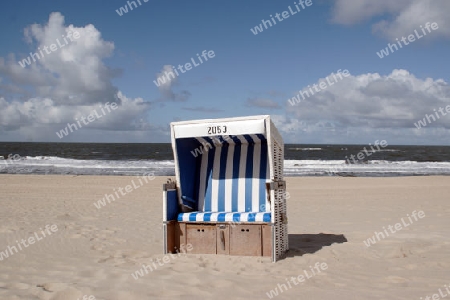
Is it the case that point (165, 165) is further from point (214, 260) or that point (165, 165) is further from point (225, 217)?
point (214, 260)

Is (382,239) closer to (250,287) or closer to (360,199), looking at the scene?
(250,287)

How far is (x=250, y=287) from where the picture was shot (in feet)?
13.8

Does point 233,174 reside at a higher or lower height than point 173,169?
lower

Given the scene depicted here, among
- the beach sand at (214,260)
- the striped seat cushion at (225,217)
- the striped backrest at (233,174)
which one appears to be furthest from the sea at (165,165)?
the striped seat cushion at (225,217)

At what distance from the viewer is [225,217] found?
567cm

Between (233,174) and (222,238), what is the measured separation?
3.67 ft

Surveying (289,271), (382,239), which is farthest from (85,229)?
(382,239)

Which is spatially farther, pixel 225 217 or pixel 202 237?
pixel 202 237

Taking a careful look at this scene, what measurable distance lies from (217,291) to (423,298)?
1.92 metres

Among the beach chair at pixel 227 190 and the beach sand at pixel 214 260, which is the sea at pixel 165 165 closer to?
the beach sand at pixel 214 260

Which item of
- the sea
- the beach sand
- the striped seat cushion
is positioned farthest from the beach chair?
the sea

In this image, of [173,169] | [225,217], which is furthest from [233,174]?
[173,169]

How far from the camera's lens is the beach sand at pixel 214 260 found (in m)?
4.04

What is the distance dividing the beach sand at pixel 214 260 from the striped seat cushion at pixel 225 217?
1.67ft
